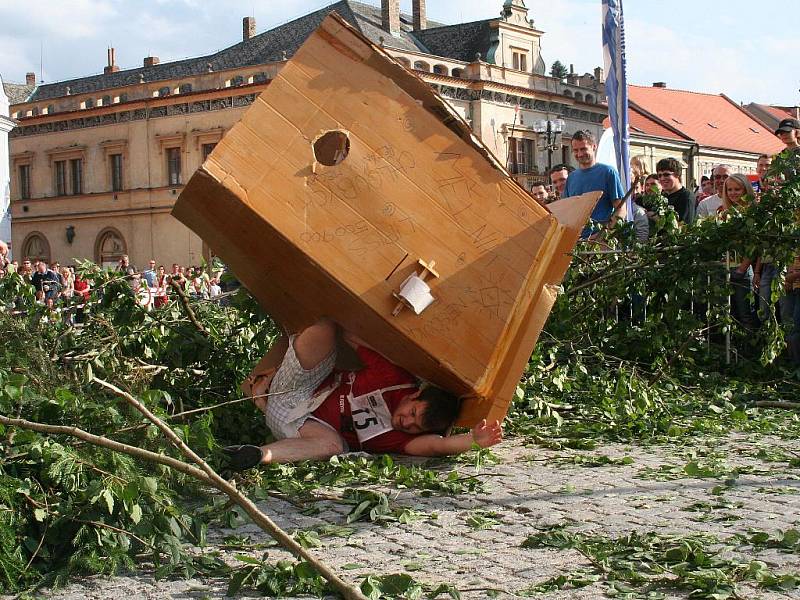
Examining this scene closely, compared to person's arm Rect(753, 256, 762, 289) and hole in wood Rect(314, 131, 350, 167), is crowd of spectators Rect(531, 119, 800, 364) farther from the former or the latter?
hole in wood Rect(314, 131, 350, 167)

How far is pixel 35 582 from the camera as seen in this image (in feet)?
12.5

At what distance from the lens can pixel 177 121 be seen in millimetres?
52156

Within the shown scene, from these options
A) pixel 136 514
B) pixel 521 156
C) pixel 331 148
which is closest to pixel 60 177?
pixel 521 156

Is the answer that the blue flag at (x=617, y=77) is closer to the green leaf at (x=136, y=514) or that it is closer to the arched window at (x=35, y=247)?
the green leaf at (x=136, y=514)

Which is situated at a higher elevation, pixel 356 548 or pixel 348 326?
pixel 348 326

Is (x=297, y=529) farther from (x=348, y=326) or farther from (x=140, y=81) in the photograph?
(x=140, y=81)

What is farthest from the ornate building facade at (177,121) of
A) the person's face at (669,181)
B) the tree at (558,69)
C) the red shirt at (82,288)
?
the red shirt at (82,288)

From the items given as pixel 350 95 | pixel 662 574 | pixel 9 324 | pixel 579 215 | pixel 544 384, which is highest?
pixel 350 95

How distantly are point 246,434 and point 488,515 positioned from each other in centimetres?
203

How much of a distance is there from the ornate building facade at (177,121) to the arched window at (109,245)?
0.07 m

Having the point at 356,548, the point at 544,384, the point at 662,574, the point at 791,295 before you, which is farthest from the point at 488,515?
the point at 791,295

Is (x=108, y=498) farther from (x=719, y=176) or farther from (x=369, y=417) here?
(x=719, y=176)

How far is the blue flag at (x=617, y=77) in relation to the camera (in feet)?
35.4

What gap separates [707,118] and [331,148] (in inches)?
2654
